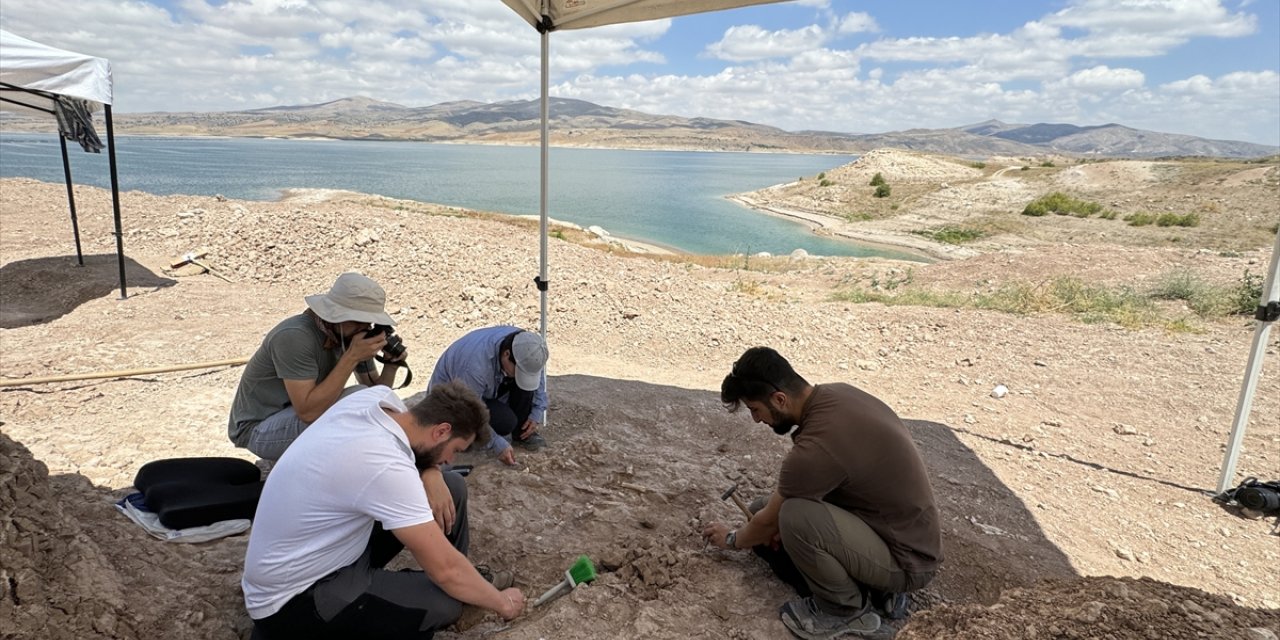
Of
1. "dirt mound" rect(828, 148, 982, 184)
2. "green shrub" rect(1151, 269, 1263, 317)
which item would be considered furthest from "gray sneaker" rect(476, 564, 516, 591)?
"dirt mound" rect(828, 148, 982, 184)

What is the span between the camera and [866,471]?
8.96 feet

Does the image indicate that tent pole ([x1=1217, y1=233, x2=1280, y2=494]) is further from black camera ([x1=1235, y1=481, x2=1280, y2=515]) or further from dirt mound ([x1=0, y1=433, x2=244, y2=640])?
dirt mound ([x1=0, y1=433, x2=244, y2=640])

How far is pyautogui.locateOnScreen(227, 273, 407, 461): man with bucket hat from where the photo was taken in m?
3.61

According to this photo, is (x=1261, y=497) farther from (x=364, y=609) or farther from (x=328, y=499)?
(x=328, y=499)

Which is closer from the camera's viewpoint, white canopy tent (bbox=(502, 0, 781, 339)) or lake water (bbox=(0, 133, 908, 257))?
white canopy tent (bbox=(502, 0, 781, 339))

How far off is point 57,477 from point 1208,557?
22.7ft

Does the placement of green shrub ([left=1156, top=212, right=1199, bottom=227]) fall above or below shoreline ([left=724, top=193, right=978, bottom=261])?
above

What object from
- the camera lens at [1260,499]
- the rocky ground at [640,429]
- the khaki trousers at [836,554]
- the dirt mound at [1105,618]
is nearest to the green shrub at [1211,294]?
the rocky ground at [640,429]

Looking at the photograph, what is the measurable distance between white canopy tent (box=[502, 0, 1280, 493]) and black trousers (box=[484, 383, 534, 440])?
1211 millimetres

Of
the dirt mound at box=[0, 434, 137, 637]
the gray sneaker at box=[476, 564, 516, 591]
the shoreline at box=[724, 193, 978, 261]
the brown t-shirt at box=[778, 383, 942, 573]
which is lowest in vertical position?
the shoreline at box=[724, 193, 978, 261]

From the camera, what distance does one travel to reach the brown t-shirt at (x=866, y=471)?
2713 millimetres

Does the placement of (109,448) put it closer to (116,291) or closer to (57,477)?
(57,477)

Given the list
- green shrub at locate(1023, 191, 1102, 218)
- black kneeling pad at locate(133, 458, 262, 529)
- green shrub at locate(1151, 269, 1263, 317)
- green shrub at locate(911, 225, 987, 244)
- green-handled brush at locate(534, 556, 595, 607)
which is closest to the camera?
green-handled brush at locate(534, 556, 595, 607)

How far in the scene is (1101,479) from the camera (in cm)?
515
